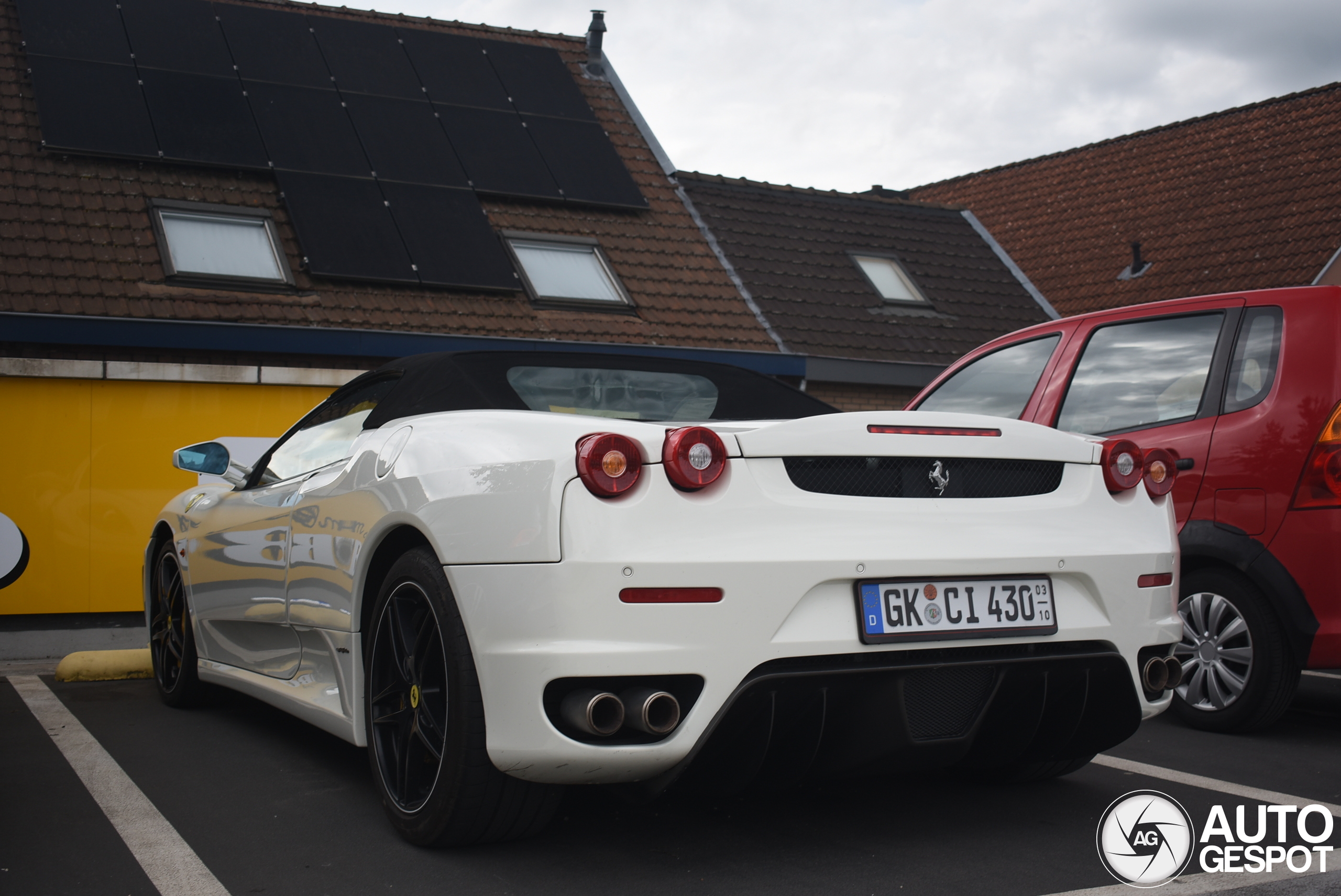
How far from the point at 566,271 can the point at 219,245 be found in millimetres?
3025

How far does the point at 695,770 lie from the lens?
3.04 m

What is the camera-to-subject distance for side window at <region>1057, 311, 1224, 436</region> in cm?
526

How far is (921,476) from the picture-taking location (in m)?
3.21

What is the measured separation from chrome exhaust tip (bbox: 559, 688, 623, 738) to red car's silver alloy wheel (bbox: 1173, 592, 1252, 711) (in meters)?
2.98

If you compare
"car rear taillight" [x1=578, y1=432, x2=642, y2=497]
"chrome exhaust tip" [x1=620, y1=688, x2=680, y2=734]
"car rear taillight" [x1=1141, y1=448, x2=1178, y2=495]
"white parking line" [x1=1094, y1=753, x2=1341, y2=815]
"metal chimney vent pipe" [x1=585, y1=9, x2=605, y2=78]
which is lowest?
"white parking line" [x1=1094, y1=753, x2=1341, y2=815]

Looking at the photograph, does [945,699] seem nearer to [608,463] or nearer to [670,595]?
[670,595]

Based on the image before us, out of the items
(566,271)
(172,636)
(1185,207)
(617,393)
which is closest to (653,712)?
(617,393)

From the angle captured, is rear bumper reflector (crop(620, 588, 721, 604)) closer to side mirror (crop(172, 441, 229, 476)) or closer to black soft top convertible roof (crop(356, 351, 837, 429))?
black soft top convertible roof (crop(356, 351, 837, 429))

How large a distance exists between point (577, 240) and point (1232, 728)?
8.21 metres

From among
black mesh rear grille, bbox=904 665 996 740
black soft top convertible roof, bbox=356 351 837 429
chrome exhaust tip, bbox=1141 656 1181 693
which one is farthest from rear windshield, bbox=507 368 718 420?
chrome exhaust tip, bbox=1141 656 1181 693

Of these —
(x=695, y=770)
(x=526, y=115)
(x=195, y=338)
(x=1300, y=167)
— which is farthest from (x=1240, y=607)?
(x=1300, y=167)

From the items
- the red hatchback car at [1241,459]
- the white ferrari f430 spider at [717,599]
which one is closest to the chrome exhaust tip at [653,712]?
the white ferrari f430 spider at [717,599]

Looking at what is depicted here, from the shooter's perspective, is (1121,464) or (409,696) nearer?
(409,696)

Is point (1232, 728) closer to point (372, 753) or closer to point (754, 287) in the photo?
point (372, 753)
